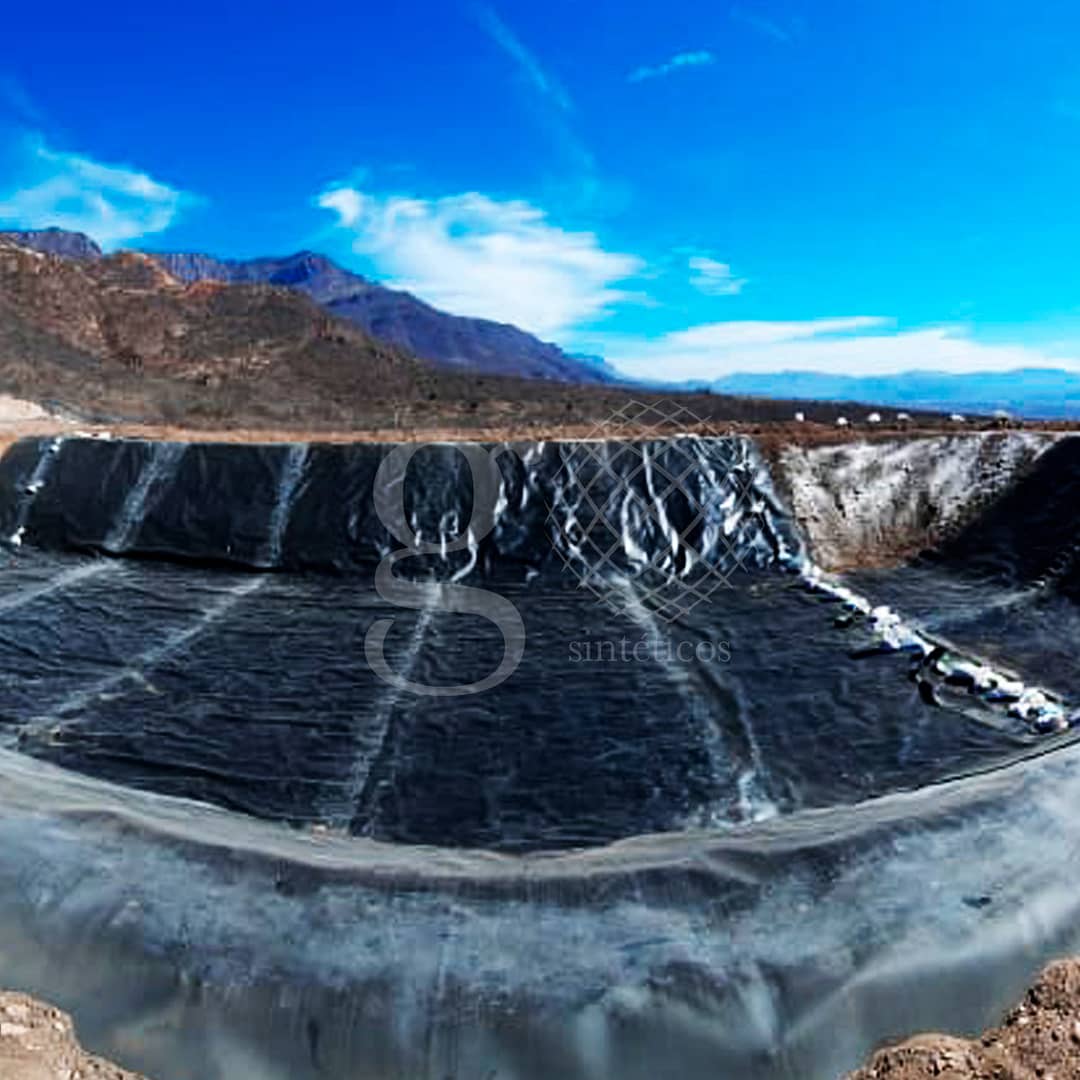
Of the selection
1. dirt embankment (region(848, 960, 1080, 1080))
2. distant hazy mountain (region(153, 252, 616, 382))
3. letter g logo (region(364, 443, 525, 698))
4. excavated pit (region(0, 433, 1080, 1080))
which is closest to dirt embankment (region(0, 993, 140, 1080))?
excavated pit (region(0, 433, 1080, 1080))

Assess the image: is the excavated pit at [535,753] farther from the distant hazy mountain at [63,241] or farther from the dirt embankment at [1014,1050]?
the distant hazy mountain at [63,241]

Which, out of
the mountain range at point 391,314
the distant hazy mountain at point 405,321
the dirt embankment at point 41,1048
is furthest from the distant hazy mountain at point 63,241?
the dirt embankment at point 41,1048

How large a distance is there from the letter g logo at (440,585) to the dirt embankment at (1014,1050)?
351cm

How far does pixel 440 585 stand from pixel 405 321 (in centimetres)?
7996

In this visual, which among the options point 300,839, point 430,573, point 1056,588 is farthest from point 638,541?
point 300,839

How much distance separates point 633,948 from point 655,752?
8.01ft

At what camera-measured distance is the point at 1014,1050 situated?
6.85 ft

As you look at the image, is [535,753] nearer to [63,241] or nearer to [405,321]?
[405,321]

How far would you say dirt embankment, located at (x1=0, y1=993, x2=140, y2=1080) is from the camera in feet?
6.27

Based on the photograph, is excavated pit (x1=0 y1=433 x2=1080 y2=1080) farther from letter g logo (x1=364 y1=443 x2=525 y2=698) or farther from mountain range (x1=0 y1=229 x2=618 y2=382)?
mountain range (x1=0 y1=229 x2=618 y2=382)

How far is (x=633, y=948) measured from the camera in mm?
2162

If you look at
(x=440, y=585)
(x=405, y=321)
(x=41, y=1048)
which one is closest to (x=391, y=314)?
(x=405, y=321)

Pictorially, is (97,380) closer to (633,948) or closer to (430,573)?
(430,573)

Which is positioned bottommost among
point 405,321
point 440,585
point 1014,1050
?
point 440,585
